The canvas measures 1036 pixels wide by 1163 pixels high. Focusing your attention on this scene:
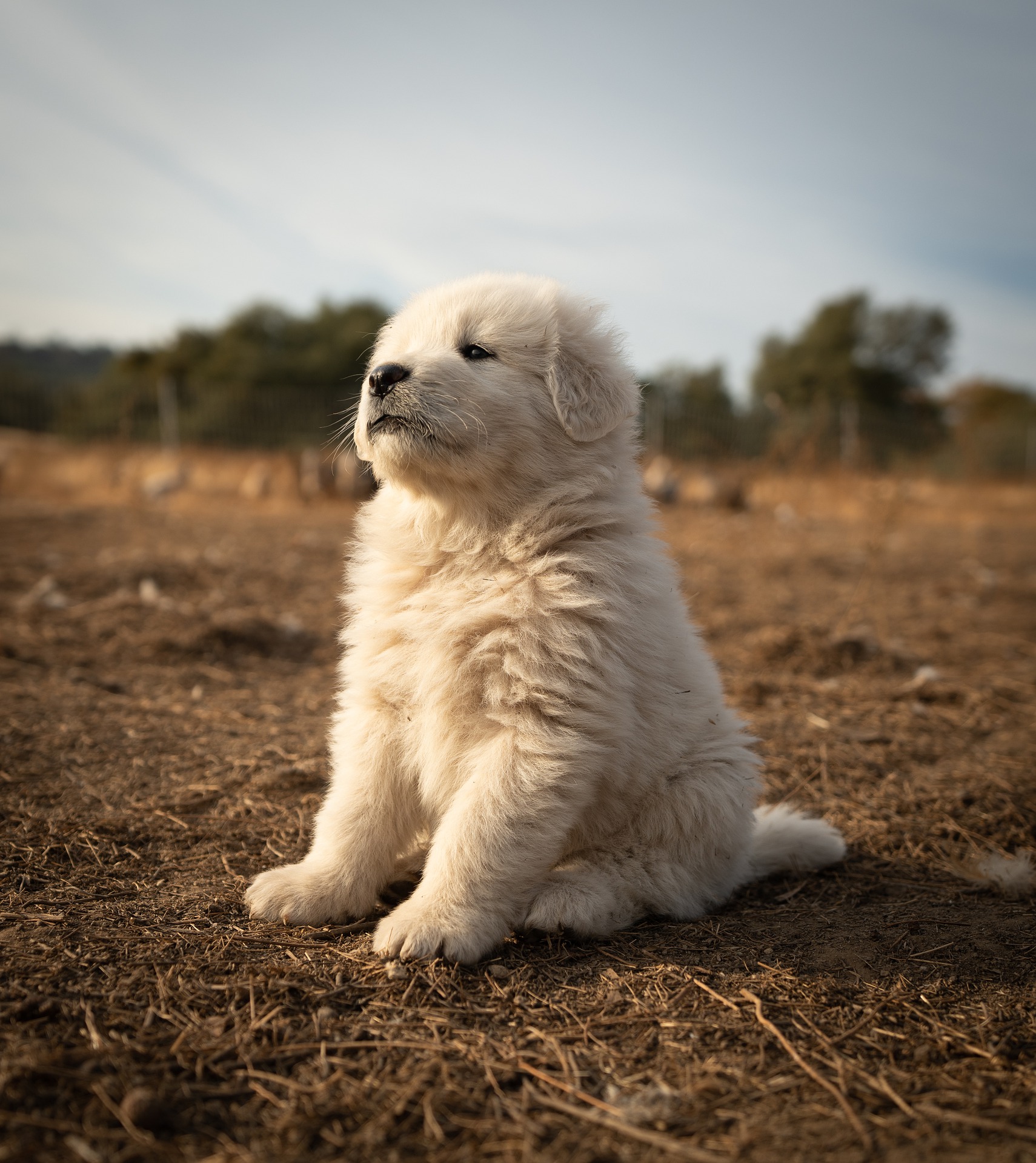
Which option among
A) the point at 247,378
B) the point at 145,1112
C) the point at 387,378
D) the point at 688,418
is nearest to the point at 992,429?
the point at 688,418

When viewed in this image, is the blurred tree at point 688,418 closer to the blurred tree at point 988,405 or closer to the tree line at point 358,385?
the tree line at point 358,385

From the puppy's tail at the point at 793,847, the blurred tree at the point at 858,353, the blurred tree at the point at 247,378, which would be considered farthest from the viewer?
the blurred tree at the point at 858,353

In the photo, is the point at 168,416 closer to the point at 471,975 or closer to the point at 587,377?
the point at 587,377

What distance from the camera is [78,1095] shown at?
1760 mm

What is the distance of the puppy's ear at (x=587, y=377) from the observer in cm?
283

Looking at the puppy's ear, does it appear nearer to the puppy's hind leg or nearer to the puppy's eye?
the puppy's eye

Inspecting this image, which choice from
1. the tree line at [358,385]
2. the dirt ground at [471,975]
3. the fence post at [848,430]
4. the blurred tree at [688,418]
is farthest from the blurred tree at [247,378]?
the dirt ground at [471,975]

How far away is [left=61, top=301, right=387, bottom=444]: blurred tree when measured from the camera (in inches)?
762

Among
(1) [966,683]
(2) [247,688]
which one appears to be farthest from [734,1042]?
(1) [966,683]

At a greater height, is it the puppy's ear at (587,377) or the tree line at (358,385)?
the tree line at (358,385)

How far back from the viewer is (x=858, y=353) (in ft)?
107

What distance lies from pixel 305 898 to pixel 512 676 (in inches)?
35.6

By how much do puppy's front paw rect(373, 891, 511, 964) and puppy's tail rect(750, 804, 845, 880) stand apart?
1.22 meters

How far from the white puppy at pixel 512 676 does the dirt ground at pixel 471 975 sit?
17 centimetres
